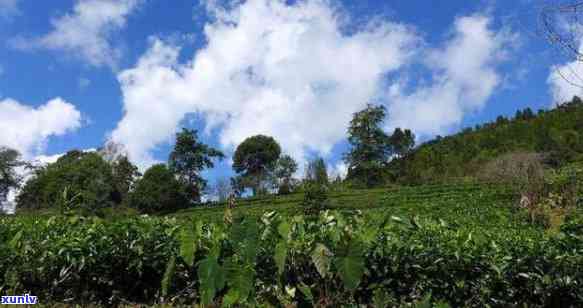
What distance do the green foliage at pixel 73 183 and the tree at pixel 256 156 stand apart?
63.9ft

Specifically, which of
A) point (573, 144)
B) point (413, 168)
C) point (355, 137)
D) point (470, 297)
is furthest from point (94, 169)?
point (470, 297)

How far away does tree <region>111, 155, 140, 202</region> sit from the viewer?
5544cm

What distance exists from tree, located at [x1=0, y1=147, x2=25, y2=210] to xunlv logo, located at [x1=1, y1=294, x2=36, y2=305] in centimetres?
5922

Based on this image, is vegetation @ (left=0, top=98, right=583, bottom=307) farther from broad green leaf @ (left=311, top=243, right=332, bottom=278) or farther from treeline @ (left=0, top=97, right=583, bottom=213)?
treeline @ (left=0, top=97, right=583, bottom=213)

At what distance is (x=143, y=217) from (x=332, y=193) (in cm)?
4509

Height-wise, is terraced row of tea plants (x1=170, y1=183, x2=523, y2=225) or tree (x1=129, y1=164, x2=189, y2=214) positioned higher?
tree (x1=129, y1=164, x2=189, y2=214)

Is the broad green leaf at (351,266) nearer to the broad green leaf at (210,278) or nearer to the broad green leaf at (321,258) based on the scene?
the broad green leaf at (321,258)

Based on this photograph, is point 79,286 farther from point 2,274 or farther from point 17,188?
point 17,188

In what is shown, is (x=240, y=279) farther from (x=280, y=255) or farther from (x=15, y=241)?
(x=15, y=241)

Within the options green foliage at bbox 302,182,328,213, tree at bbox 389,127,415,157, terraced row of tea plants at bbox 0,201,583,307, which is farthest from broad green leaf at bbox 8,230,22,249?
tree at bbox 389,127,415,157

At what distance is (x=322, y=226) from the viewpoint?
253cm

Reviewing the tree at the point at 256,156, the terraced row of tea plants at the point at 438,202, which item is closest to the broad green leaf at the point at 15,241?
the terraced row of tea plants at the point at 438,202

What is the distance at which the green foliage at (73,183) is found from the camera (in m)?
51.0

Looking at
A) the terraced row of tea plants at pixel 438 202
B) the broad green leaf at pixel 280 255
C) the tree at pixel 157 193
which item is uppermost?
the tree at pixel 157 193
